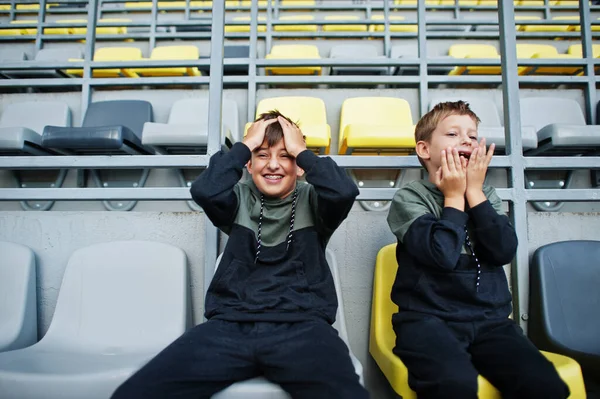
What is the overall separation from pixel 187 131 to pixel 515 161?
145 cm

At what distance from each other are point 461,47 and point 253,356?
13.5 ft

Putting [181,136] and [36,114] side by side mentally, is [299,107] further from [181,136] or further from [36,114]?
[36,114]

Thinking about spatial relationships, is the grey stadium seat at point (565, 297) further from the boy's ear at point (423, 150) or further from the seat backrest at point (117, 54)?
the seat backrest at point (117, 54)

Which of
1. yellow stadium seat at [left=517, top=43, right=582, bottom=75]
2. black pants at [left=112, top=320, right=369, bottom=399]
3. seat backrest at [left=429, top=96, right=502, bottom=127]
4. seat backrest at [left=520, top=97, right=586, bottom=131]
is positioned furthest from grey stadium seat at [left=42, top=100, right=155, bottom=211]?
yellow stadium seat at [left=517, top=43, right=582, bottom=75]

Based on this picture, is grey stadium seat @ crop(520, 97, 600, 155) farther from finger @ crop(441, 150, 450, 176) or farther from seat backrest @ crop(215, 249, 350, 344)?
seat backrest @ crop(215, 249, 350, 344)

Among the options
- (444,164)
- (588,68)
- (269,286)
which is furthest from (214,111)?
(588,68)

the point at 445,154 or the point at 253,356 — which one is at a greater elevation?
the point at 445,154

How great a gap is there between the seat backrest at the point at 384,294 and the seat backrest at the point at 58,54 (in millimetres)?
4276

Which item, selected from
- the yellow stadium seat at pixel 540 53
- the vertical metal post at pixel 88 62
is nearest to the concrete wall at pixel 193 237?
the vertical metal post at pixel 88 62

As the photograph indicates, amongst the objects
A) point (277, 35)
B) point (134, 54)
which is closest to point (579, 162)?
point (277, 35)

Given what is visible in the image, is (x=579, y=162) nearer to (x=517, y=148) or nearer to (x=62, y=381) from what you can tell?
(x=517, y=148)

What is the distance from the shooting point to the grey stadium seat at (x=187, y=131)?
6.15 ft

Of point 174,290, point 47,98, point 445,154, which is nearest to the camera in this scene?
point 445,154

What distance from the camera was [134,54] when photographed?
159 inches
